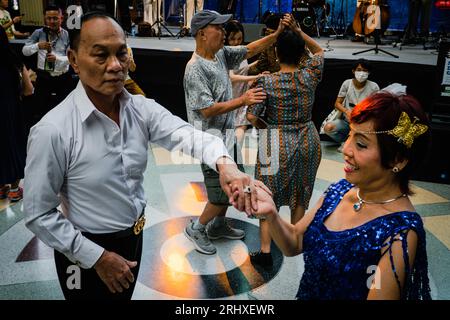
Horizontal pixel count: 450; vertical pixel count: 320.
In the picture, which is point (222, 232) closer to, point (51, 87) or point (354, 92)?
point (354, 92)

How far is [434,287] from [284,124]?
140 centimetres

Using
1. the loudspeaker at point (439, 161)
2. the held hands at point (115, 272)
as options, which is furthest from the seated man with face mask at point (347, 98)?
the held hands at point (115, 272)

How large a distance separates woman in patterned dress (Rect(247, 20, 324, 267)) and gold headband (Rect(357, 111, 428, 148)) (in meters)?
1.32

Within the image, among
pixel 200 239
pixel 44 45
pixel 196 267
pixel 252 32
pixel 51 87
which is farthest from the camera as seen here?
pixel 252 32

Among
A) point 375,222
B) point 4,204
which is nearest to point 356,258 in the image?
point 375,222

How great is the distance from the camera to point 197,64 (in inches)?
104

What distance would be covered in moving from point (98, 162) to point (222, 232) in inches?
78.7

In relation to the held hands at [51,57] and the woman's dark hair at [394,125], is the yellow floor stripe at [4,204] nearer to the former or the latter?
the held hands at [51,57]

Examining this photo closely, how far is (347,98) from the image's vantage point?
509 centimetres

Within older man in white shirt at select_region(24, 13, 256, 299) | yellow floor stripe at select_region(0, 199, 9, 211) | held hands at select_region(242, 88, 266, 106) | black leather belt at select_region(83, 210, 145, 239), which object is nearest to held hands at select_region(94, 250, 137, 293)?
older man in white shirt at select_region(24, 13, 256, 299)

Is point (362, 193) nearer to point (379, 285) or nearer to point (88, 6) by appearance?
point (379, 285)

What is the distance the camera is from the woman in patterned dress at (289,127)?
8.42 feet

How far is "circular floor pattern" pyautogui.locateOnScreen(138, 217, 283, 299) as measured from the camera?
256cm

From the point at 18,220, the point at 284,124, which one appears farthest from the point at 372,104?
the point at 18,220
